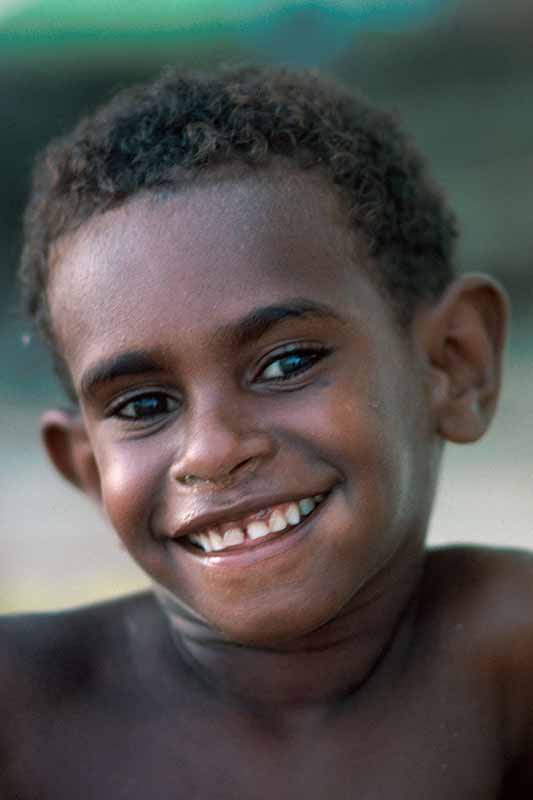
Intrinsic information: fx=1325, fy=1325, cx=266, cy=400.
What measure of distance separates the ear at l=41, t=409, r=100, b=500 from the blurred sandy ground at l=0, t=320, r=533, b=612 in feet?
3.65

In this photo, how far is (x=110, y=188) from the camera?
1.51 meters

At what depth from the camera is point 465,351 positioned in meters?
1.72

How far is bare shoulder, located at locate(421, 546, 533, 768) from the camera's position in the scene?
5.41 feet

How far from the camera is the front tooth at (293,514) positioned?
1.44 m

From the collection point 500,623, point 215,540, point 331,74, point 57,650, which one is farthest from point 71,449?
point 331,74

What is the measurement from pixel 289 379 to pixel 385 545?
0.23m

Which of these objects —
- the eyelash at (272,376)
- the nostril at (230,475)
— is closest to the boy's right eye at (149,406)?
the eyelash at (272,376)

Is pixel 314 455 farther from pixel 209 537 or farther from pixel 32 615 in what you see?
pixel 32 615

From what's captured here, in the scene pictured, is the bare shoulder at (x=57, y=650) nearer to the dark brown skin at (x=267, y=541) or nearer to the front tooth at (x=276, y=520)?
the dark brown skin at (x=267, y=541)

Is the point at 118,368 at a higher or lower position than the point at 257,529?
higher

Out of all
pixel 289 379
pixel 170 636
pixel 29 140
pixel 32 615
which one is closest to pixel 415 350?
pixel 289 379

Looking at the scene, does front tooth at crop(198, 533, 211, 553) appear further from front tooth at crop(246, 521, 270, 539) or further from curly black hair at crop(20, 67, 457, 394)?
curly black hair at crop(20, 67, 457, 394)

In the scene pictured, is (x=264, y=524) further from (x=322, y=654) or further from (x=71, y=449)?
(x=71, y=449)

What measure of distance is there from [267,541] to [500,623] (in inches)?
15.2
